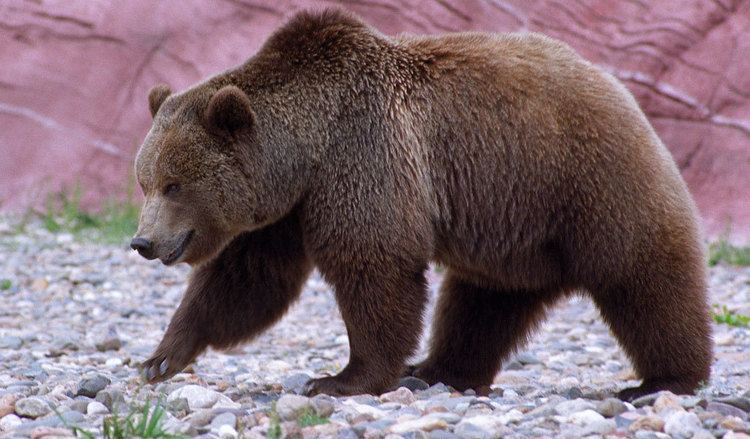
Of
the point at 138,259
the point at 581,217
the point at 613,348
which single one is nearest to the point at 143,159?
the point at 581,217

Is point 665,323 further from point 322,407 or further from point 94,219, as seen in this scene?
point 94,219

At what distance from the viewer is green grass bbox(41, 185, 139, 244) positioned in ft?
36.7

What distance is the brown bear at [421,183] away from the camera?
465cm

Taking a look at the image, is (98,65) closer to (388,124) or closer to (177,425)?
(388,124)

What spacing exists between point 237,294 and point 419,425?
183 cm

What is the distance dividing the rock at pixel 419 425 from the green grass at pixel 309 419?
0.25 meters

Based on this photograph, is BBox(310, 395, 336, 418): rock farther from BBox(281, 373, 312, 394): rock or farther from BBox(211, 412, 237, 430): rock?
BBox(281, 373, 312, 394): rock

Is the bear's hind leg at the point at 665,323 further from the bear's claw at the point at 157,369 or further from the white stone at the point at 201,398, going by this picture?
the bear's claw at the point at 157,369

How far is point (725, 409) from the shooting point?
387 centimetres

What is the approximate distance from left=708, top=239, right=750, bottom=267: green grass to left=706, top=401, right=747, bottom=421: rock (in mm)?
6202

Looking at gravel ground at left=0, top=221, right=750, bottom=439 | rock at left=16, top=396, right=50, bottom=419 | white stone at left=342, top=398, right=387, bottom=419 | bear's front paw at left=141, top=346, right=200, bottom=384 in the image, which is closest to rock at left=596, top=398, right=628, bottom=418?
gravel ground at left=0, top=221, right=750, bottom=439

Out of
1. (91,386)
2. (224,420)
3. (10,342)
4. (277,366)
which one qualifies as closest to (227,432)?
(224,420)

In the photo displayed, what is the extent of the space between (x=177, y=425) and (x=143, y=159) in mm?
1586

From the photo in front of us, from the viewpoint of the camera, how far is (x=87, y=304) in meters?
8.32
